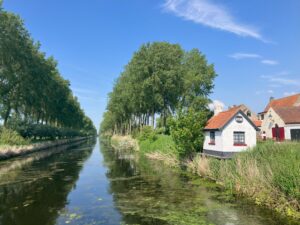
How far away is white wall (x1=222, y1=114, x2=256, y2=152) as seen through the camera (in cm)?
2861

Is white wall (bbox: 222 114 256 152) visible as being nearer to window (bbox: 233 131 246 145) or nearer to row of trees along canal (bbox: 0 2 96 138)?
window (bbox: 233 131 246 145)

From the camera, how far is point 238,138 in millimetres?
29188

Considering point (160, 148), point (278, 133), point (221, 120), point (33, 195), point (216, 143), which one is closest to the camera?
point (33, 195)

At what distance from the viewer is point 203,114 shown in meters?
32.2

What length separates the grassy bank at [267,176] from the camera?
45.3ft

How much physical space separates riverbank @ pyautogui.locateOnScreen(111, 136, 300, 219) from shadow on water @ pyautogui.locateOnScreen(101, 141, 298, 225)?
0.71 m

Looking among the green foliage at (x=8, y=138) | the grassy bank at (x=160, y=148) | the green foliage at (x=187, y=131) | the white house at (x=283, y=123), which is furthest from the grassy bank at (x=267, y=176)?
the green foliage at (x=8, y=138)

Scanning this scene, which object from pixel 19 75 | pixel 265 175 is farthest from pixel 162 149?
pixel 19 75

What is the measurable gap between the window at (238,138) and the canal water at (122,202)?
6.64 m

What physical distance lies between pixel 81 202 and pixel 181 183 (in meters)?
8.19

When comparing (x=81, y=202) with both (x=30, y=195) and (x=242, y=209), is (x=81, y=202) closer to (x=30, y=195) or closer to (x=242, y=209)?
(x=30, y=195)

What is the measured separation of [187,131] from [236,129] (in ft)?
16.0

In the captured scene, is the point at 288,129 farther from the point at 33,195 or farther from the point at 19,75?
the point at 19,75

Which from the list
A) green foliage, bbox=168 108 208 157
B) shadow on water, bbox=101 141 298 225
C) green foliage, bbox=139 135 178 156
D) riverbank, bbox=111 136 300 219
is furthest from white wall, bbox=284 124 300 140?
shadow on water, bbox=101 141 298 225
